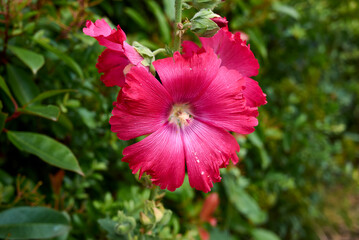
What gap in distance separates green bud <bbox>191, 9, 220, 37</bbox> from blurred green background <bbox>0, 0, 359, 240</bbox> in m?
0.08

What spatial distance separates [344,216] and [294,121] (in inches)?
35.5

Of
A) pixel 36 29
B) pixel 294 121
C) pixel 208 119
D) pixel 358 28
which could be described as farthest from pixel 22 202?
pixel 358 28

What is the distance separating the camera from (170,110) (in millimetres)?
668

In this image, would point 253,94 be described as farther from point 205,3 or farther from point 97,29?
point 97,29

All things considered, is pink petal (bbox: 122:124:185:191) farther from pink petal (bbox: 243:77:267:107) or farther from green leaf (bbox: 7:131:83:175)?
green leaf (bbox: 7:131:83:175)

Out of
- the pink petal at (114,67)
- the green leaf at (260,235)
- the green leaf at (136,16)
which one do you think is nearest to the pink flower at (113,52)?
the pink petal at (114,67)

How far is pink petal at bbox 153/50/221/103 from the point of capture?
0.59 meters

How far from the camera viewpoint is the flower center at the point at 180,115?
0.68 metres

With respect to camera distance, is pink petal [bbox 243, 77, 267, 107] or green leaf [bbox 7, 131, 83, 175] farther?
green leaf [bbox 7, 131, 83, 175]

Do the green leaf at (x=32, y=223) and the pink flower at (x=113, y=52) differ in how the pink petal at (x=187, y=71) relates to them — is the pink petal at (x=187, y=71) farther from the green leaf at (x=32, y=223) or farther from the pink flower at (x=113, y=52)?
the green leaf at (x=32, y=223)

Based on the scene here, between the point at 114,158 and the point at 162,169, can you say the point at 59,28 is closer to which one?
the point at 114,158

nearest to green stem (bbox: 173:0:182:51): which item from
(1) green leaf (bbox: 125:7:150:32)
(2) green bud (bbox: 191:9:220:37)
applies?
(2) green bud (bbox: 191:9:220:37)

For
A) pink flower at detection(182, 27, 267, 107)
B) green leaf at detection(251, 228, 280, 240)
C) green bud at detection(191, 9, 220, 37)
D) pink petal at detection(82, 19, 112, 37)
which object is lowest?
green leaf at detection(251, 228, 280, 240)

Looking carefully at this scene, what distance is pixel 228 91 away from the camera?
0.61 m
